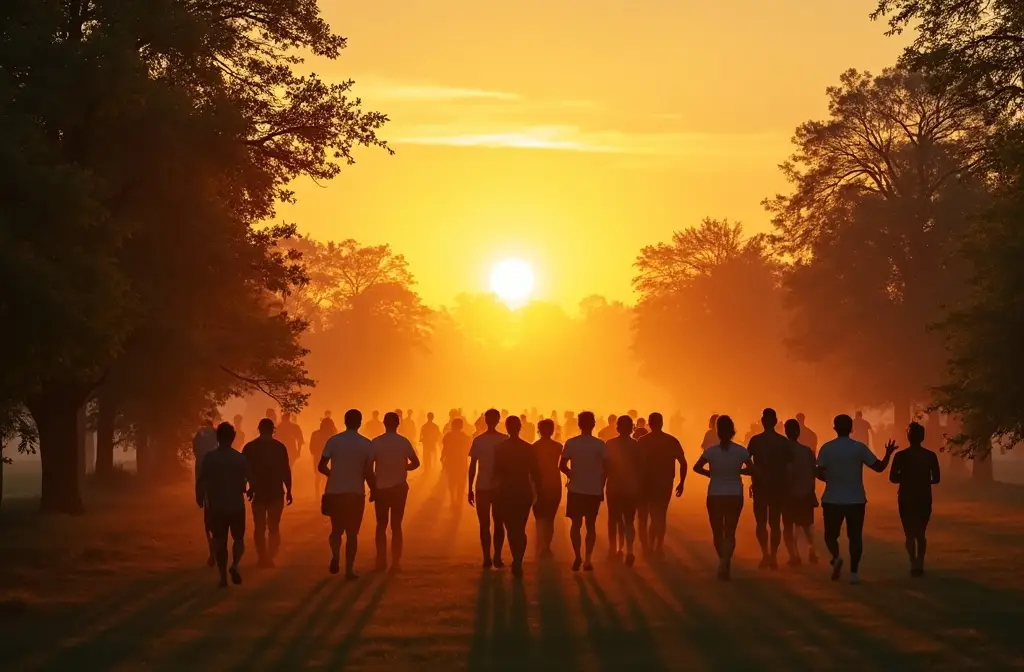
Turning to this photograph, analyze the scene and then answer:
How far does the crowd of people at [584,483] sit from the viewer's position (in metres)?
18.5

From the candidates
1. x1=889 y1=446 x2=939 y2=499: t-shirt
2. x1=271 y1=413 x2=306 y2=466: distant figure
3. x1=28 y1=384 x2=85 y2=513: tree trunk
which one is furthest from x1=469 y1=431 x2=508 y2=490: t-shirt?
x1=271 y1=413 x2=306 y2=466: distant figure

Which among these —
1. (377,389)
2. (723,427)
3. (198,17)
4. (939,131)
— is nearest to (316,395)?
(377,389)

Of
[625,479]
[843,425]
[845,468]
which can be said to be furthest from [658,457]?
[845,468]

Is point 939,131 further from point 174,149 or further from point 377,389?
point 377,389

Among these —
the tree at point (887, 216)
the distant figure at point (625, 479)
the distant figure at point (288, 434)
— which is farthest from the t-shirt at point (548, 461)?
the tree at point (887, 216)

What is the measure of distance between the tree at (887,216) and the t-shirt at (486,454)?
96.8 feet

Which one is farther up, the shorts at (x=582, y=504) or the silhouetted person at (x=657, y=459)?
the silhouetted person at (x=657, y=459)

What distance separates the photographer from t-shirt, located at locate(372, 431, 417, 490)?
19688 mm

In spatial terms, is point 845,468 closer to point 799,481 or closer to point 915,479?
point 915,479

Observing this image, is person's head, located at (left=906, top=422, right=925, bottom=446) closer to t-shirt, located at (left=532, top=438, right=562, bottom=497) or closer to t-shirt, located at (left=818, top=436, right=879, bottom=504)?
t-shirt, located at (left=818, top=436, right=879, bottom=504)

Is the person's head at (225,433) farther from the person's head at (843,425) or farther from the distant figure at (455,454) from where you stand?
the distant figure at (455,454)

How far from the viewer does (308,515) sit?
33312 mm

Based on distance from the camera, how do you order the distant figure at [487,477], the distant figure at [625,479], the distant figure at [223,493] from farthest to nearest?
the distant figure at [625,479], the distant figure at [487,477], the distant figure at [223,493]

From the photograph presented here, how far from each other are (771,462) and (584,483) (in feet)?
7.88
